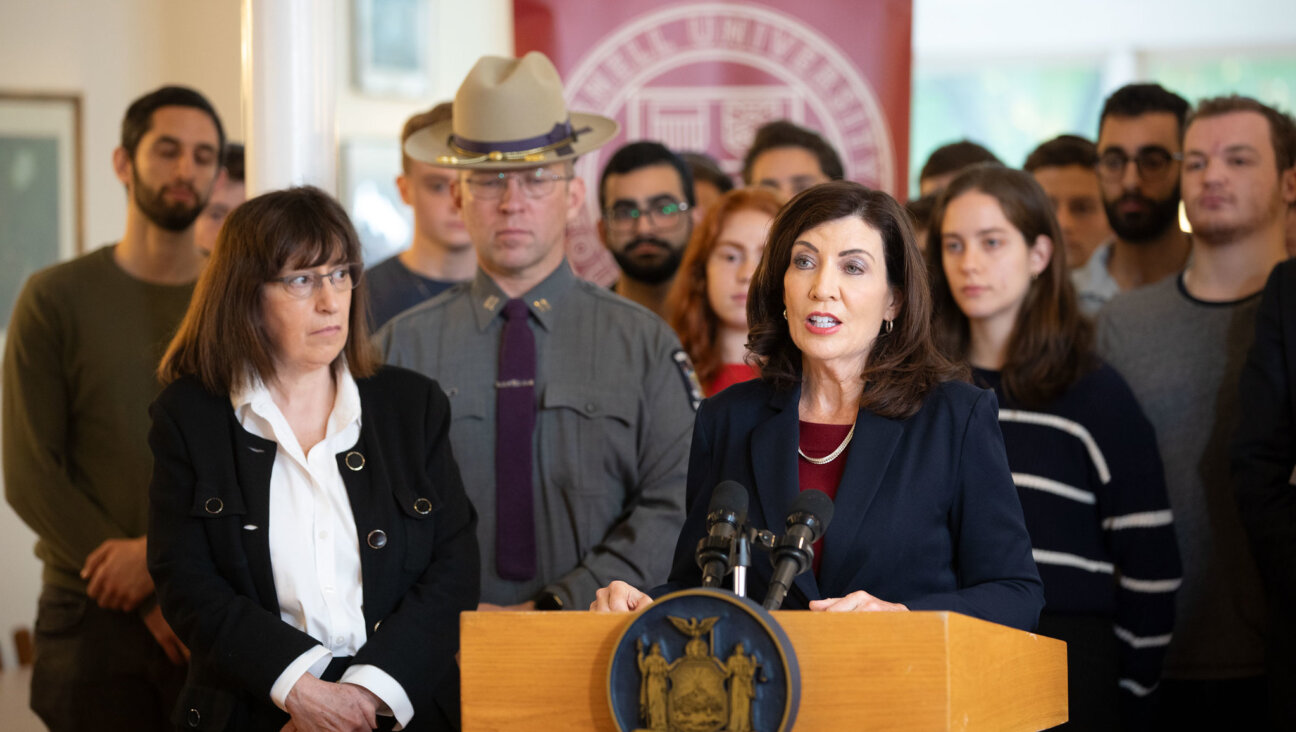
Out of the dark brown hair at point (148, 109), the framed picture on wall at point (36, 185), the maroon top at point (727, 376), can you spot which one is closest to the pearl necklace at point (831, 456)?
the maroon top at point (727, 376)

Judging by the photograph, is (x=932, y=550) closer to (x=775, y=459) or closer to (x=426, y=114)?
(x=775, y=459)

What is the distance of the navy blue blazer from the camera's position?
203 cm

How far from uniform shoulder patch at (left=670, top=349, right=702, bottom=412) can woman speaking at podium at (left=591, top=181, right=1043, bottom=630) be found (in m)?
0.84

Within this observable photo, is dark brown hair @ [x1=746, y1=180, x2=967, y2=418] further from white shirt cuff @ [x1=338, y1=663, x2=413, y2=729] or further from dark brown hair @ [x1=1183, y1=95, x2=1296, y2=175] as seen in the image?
dark brown hair @ [x1=1183, y1=95, x2=1296, y2=175]

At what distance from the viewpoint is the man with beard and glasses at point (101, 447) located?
3.29m

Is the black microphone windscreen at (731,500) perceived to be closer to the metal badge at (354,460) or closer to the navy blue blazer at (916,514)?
the navy blue blazer at (916,514)

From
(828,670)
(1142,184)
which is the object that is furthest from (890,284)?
(1142,184)

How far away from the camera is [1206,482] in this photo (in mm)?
3326

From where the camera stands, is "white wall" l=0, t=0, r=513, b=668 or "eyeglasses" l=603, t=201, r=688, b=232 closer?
"eyeglasses" l=603, t=201, r=688, b=232

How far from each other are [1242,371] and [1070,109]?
5.59 metres

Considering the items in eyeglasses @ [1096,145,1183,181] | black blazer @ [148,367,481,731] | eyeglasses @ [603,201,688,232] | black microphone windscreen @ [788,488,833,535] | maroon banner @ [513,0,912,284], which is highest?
maroon banner @ [513,0,912,284]

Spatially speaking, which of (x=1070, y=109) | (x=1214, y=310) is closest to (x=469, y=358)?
(x=1214, y=310)

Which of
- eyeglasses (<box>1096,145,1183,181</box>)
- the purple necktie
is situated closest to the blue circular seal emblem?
the purple necktie

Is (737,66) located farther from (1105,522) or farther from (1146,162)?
(1105,522)
